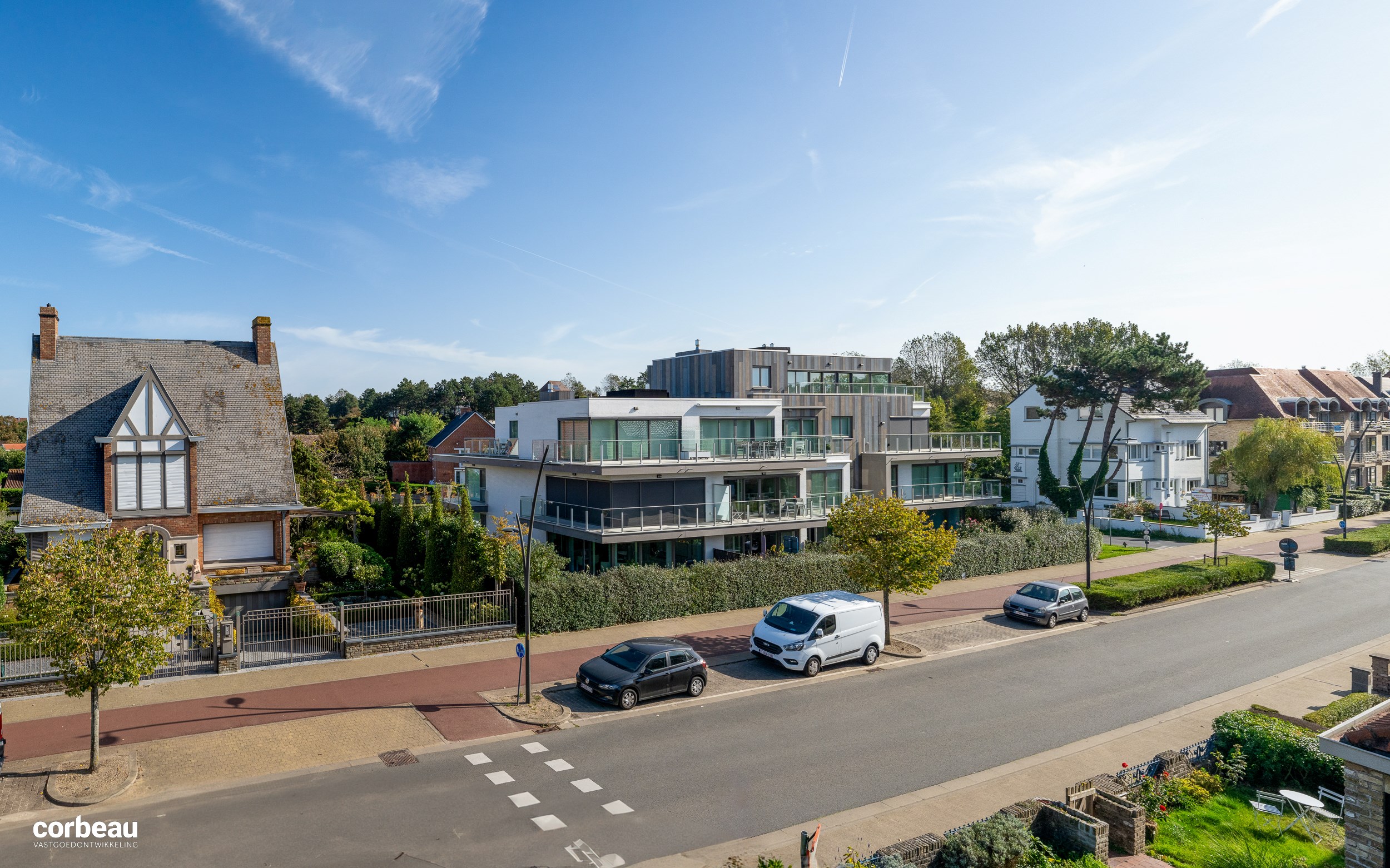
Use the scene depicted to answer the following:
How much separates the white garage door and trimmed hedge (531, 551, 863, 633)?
10.3 meters

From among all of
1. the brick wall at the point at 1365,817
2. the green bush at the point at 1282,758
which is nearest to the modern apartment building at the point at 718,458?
the green bush at the point at 1282,758

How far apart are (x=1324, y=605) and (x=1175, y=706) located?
53.4 feet

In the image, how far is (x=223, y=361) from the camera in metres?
28.7

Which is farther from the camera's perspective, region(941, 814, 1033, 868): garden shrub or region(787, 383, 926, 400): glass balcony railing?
region(787, 383, 926, 400): glass balcony railing

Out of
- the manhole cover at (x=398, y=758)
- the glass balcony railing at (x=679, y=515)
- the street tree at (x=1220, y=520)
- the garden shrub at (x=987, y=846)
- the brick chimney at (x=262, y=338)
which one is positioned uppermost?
the brick chimney at (x=262, y=338)

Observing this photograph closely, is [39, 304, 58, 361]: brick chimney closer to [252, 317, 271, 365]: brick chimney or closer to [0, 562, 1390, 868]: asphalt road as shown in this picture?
[252, 317, 271, 365]: brick chimney

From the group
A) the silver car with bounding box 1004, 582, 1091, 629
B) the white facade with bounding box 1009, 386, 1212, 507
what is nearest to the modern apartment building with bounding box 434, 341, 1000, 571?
the silver car with bounding box 1004, 582, 1091, 629

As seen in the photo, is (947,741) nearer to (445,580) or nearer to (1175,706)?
(1175,706)

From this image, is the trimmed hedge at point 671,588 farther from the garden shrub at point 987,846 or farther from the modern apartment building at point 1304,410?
the modern apartment building at point 1304,410

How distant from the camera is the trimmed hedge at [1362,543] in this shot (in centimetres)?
4000

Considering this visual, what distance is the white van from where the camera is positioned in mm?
20031

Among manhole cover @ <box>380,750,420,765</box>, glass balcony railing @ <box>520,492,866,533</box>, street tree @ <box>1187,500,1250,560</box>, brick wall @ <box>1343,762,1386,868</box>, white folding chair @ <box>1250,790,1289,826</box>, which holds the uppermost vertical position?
glass balcony railing @ <box>520,492,866,533</box>

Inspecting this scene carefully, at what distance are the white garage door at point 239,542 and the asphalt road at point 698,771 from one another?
1542cm

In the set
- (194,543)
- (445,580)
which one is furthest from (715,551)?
(194,543)
